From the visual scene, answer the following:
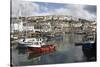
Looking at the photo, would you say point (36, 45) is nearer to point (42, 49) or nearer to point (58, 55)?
point (42, 49)

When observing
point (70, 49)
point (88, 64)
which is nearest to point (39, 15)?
point (70, 49)

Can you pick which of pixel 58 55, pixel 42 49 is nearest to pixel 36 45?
pixel 42 49

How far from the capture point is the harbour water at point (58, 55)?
2.33 meters

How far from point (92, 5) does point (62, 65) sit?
90 centimetres

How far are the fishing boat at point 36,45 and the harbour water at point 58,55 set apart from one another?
5 cm

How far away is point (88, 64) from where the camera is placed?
2590 millimetres

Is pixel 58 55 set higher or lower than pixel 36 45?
lower

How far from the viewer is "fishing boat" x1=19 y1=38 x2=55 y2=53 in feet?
7.75

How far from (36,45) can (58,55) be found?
1.03 ft

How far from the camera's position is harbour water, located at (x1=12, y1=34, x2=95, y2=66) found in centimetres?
233

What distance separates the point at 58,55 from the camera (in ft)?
8.09

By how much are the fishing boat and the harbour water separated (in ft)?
0.16

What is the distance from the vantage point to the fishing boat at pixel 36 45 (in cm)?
236
